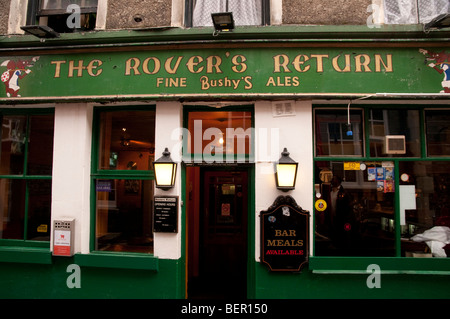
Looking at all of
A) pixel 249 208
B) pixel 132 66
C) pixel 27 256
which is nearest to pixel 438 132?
pixel 249 208

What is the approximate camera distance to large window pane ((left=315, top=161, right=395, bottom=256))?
4172mm

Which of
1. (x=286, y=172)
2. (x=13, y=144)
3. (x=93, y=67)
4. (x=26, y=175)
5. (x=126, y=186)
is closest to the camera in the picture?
(x=286, y=172)

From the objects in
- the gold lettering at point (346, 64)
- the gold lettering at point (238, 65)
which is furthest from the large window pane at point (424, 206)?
the gold lettering at point (238, 65)

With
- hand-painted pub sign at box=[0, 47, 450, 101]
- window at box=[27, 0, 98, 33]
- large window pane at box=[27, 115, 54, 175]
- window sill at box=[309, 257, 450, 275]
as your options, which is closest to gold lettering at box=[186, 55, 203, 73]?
hand-painted pub sign at box=[0, 47, 450, 101]

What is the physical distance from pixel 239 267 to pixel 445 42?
5.48 metres

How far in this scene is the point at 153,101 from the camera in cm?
433

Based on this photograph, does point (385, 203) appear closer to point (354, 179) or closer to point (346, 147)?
point (354, 179)

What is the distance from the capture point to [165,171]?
161 inches

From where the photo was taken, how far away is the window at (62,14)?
15.7 feet

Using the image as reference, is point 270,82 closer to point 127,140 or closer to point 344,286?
point 127,140

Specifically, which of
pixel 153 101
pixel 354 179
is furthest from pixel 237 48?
pixel 354 179

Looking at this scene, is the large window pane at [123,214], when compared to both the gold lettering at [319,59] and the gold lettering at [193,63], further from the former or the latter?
the gold lettering at [319,59]

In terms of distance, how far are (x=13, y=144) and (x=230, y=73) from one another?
13.4 ft

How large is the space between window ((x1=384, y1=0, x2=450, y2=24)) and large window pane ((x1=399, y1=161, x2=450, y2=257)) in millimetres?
2329
